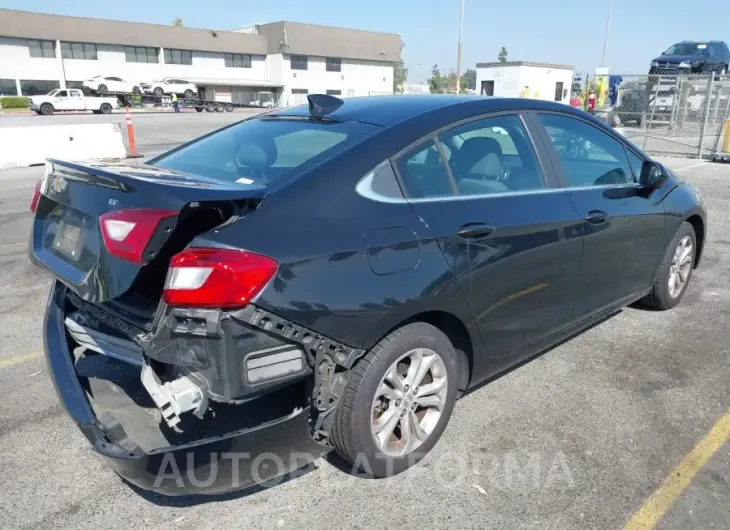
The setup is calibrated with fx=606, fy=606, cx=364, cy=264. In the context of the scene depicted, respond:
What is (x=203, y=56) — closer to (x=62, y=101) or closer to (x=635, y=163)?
(x=62, y=101)

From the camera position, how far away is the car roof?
299 centimetres

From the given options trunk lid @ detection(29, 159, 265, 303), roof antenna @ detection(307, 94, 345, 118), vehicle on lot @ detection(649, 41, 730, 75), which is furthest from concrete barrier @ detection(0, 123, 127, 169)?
vehicle on lot @ detection(649, 41, 730, 75)

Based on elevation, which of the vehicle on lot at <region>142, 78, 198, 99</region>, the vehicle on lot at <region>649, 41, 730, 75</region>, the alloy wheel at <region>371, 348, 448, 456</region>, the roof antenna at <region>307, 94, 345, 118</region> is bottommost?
the alloy wheel at <region>371, 348, 448, 456</region>

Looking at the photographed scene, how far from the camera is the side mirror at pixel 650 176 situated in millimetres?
4086

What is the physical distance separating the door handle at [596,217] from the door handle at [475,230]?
2.97 ft

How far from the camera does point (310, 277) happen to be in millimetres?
2283

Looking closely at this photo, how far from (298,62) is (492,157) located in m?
69.7

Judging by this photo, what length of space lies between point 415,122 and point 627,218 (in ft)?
5.86

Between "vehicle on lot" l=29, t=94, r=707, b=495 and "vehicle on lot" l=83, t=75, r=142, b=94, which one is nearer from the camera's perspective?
"vehicle on lot" l=29, t=94, r=707, b=495

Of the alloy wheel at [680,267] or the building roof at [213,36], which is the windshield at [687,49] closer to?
the alloy wheel at [680,267]

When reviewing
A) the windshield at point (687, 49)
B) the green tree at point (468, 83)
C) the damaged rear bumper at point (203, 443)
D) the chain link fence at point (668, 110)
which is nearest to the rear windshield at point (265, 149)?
the damaged rear bumper at point (203, 443)

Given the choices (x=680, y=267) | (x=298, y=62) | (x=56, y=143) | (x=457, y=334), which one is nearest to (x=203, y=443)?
(x=457, y=334)

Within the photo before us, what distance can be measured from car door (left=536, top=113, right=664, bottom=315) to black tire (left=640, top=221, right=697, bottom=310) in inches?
6.7

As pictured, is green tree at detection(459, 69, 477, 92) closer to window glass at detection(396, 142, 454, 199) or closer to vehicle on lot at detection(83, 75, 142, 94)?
vehicle on lot at detection(83, 75, 142, 94)
